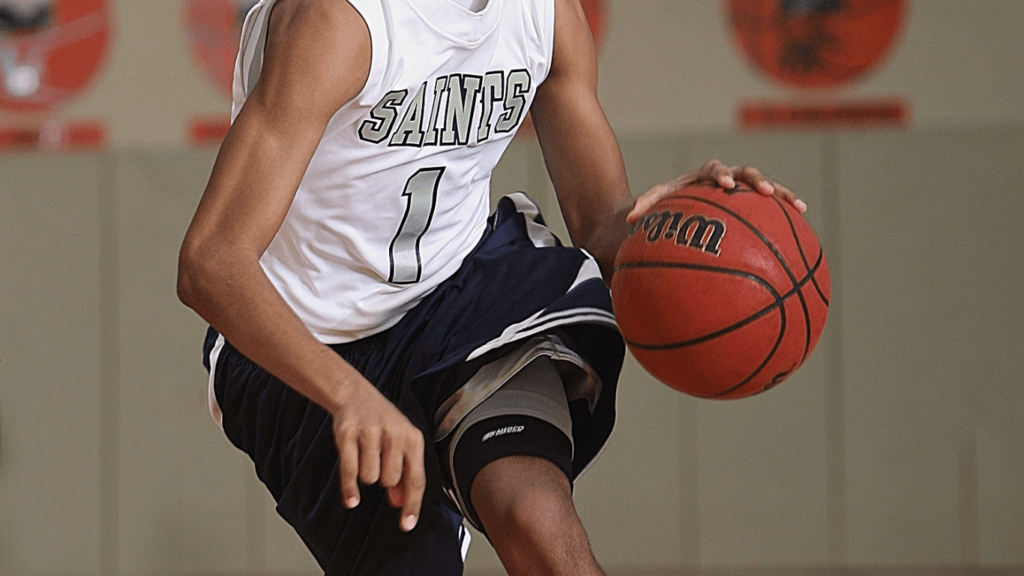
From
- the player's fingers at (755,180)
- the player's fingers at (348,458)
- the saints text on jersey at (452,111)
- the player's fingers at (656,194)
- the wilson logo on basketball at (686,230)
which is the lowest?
the player's fingers at (348,458)

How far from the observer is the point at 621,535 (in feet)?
15.2

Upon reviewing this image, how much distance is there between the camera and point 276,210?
138 centimetres

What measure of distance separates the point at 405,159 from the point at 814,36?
341cm

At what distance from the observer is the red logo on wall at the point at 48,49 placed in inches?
187

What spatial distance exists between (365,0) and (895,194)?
11.6ft

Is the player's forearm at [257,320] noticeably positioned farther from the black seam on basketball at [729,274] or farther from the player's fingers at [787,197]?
the player's fingers at [787,197]

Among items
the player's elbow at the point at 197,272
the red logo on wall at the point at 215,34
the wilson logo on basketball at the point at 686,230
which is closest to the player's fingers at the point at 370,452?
the player's elbow at the point at 197,272

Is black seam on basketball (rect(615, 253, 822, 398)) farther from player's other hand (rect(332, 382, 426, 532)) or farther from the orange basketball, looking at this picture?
player's other hand (rect(332, 382, 426, 532))

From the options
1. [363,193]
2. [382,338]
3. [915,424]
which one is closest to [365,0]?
[363,193]

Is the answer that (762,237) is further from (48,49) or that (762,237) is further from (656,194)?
(48,49)

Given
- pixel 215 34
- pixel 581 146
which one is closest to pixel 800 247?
pixel 581 146

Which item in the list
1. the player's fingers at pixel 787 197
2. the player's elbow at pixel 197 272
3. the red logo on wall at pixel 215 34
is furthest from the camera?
the red logo on wall at pixel 215 34

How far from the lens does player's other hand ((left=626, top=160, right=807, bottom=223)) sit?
5.13ft

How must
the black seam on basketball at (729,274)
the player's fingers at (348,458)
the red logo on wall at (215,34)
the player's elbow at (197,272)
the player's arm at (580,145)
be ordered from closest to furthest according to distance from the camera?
1. the player's fingers at (348,458)
2. the player's elbow at (197,272)
3. the black seam on basketball at (729,274)
4. the player's arm at (580,145)
5. the red logo on wall at (215,34)
